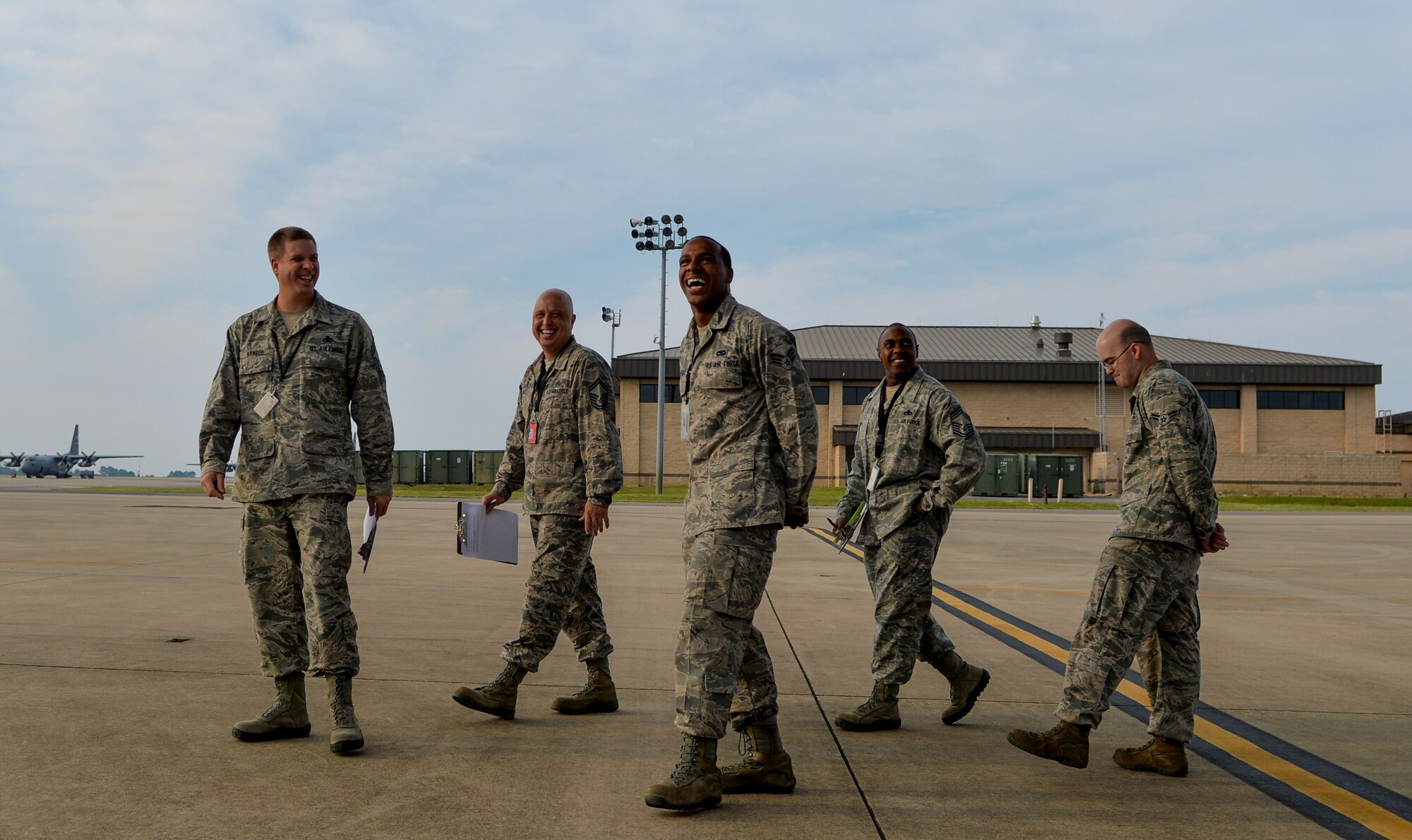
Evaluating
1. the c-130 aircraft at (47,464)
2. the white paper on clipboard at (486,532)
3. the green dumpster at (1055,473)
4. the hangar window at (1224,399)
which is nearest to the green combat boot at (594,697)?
the white paper on clipboard at (486,532)

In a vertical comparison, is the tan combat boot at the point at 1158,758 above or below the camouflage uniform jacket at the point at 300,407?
below

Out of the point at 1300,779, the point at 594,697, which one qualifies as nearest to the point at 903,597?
the point at 594,697

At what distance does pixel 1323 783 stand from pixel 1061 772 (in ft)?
3.21

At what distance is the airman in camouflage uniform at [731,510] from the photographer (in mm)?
3564

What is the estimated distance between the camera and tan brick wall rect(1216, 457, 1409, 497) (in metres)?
47.3

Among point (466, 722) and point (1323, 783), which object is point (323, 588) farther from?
point (1323, 783)

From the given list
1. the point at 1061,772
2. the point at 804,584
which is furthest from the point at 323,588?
the point at 804,584

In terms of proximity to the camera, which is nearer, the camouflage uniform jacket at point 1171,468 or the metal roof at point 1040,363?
the camouflage uniform jacket at point 1171,468

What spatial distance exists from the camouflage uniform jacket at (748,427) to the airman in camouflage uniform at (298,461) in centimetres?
141

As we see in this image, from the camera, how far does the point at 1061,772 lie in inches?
162

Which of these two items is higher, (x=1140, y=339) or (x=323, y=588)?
(x=1140, y=339)

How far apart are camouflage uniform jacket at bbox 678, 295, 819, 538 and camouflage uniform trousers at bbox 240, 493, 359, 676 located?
160 centimetres

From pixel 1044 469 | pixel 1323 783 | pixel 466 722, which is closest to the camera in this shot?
pixel 1323 783

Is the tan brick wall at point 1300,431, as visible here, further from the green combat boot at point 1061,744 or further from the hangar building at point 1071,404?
the green combat boot at point 1061,744
